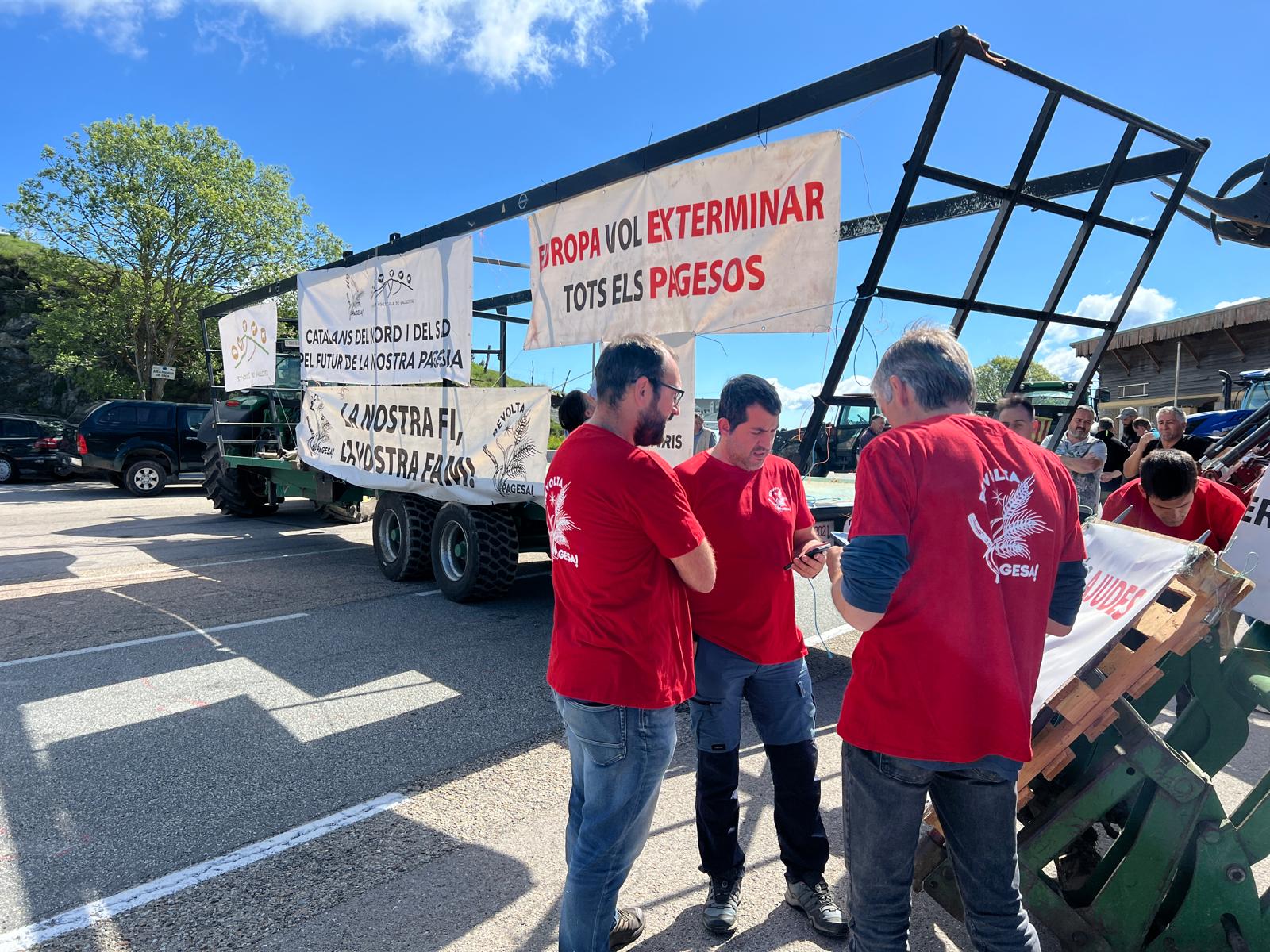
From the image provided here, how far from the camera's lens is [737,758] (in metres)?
2.68

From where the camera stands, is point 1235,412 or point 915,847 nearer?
point 915,847

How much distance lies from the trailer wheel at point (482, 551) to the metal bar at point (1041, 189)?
3667 millimetres

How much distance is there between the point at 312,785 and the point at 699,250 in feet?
12.3

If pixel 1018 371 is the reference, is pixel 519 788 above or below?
below

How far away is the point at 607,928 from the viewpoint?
2.16m

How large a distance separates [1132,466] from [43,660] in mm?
9175

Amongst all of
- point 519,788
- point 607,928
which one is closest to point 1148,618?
point 607,928

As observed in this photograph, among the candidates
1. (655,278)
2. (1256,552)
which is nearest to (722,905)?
(1256,552)

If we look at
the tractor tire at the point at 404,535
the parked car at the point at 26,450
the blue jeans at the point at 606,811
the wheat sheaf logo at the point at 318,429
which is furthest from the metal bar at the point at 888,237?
the parked car at the point at 26,450

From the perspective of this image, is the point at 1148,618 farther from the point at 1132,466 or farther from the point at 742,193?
the point at 1132,466

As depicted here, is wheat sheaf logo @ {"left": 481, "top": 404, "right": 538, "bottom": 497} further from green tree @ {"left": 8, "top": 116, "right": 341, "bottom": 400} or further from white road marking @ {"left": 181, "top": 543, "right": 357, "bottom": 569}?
green tree @ {"left": 8, "top": 116, "right": 341, "bottom": 400}

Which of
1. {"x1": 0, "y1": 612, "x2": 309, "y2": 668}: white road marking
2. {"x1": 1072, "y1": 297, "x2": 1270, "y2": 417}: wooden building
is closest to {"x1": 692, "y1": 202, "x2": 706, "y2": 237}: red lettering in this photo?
{"x1": 0, "y1": 612, "x2": 309, "y2": 668}: white road marking

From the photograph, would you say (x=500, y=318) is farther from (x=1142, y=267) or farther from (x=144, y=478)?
(x=144, y=478)

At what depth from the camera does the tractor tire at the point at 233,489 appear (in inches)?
496
